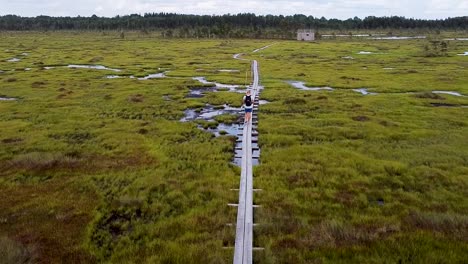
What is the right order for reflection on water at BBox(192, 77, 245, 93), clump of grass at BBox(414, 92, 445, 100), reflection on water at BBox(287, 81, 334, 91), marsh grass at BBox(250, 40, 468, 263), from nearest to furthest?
marsh grass at BBox(250, 40, 468, 263) < clump of grass at BBox(414, 92, 445, 100) < reflection on water at BBox(192, 77, 245, 93) < reflection on water at BBox(287, 81, 334, 91)

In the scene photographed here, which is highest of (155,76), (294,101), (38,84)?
(155,76)

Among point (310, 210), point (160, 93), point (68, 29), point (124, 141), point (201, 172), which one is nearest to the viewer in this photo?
point (310, 210)

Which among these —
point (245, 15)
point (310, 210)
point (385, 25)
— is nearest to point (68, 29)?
point (245, 15)

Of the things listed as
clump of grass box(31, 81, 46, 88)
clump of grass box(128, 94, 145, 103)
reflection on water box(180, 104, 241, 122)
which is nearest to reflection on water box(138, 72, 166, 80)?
clump of grass box(31, 81, 46, 88)

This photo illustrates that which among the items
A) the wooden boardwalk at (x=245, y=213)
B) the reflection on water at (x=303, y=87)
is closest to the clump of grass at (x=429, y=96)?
the reflection on water at (x=303, y=87)

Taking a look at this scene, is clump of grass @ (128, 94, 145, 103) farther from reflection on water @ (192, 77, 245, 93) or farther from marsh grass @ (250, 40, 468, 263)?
marsh grass @ (250, 40, 468, 263)

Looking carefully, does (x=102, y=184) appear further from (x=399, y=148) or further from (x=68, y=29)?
(x=68, y=29)

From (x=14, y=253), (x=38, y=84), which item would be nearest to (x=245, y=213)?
(x=14, y=253)

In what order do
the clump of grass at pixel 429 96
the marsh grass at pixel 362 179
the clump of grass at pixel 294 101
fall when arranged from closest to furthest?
the marsh grass at pixel 362 179 < the clump of grass at pixel 294 101 < the clump of grass at pixel 429 96

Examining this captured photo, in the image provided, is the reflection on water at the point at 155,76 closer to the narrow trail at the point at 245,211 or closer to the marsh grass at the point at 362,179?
the marsh grass at the point at 362,179

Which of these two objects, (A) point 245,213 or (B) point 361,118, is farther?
(B) point 361,118

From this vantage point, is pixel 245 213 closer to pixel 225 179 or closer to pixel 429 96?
pixel 225 179
